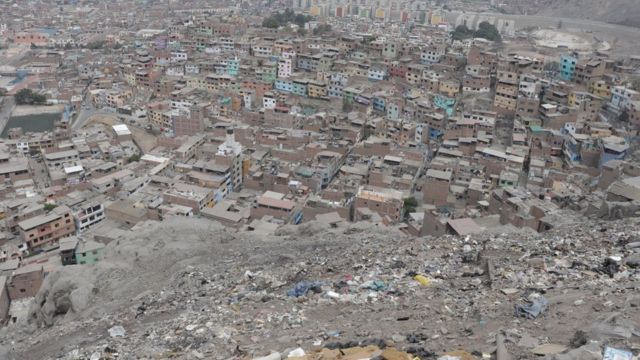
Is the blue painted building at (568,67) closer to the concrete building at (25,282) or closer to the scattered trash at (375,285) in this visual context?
the scattered trash at (375,285)

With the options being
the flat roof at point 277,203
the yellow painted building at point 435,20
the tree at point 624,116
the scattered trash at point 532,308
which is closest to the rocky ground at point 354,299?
the scattered trash at point 532,308

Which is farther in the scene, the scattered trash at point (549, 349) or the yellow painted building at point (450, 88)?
the yellow painted building at point (450, 88)

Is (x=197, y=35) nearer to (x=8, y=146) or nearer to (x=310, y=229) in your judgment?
(x=8, y=146)

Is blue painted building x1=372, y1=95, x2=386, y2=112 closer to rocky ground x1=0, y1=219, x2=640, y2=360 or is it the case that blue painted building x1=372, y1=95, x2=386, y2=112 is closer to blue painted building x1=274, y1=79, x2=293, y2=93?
blue painted building x1=274, y1=79, x2=293, y2=93

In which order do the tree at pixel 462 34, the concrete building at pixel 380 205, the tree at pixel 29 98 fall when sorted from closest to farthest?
the concrete building at pixel 380 205
the tree at pixel 29 98
the tree at pixel 462 34

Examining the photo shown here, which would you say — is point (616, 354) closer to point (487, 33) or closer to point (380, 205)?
point (380, 205)

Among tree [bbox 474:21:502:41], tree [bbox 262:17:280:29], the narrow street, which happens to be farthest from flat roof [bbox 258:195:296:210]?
tree [bbox 474:21:502:41]
